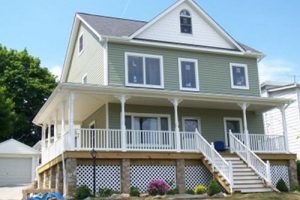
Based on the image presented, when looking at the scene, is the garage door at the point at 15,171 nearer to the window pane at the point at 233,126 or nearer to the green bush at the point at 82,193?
the window pane at the point at 233,126

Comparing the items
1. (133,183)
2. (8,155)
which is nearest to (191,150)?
(133,183)

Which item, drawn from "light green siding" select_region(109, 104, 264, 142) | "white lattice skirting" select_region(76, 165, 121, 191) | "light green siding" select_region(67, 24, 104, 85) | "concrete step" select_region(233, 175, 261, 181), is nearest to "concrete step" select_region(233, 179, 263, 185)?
"concrete step" select_region(233, 175, 261, 181)

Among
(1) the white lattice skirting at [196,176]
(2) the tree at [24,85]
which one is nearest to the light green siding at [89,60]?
(1) the white lattice skirting at [196,176]

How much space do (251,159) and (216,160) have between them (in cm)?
184

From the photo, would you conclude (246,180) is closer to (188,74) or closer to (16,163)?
(188,74)

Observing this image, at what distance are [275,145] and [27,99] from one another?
28344 mm

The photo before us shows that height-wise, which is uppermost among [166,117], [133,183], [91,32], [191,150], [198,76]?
[91,32]

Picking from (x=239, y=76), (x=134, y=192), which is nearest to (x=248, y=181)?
(x=134, y=192)

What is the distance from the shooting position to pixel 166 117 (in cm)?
2266

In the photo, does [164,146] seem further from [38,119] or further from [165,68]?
[38,119]

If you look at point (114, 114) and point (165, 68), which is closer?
point (114, 114)

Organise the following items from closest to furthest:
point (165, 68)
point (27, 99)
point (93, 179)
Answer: point (93, 179), point (165, 68), point (27, 99)

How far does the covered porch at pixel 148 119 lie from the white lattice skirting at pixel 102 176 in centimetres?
80

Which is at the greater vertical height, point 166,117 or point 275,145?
point 166,117
